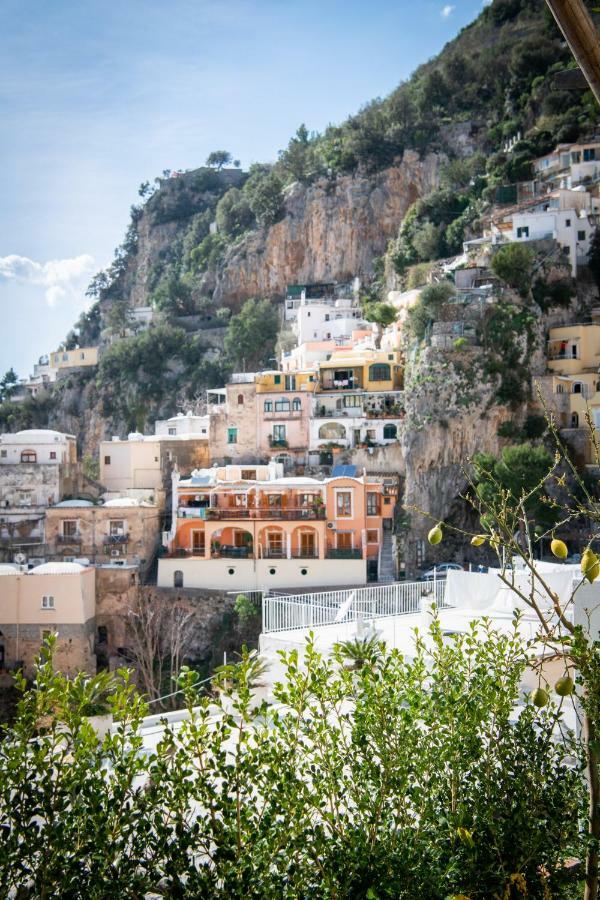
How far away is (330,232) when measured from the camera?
6244 cm

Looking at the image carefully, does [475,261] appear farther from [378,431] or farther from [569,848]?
[569,848]

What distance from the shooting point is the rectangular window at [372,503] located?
35062mm

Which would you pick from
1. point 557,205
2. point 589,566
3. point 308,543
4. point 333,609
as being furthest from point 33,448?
point 589,566

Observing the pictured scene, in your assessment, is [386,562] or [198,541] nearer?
[386,562]

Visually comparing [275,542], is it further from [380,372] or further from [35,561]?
[380,372]

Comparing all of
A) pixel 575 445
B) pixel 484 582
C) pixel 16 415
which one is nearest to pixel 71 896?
pixel 484 582

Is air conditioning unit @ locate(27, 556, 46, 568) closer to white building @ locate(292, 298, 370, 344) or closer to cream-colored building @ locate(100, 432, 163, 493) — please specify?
cream-colored building @ locate(100, 432, 163, 493)

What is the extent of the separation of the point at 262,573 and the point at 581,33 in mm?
30555

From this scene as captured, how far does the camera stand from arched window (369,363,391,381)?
40.8m

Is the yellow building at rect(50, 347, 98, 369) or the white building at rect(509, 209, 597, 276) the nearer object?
the white building at rect(509, 209, 597, 276)

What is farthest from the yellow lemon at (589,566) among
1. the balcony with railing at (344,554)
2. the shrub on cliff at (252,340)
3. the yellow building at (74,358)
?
the yellow building at (74,358)

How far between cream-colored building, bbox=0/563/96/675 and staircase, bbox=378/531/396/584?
34.3 ft

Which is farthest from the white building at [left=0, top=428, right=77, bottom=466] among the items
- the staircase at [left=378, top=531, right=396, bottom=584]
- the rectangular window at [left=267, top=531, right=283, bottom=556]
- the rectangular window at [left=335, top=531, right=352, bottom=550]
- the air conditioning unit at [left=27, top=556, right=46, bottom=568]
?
the staircase at [left=378, top=531, right=396, bottom=584]

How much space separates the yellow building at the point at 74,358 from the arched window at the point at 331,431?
34.5 meters
